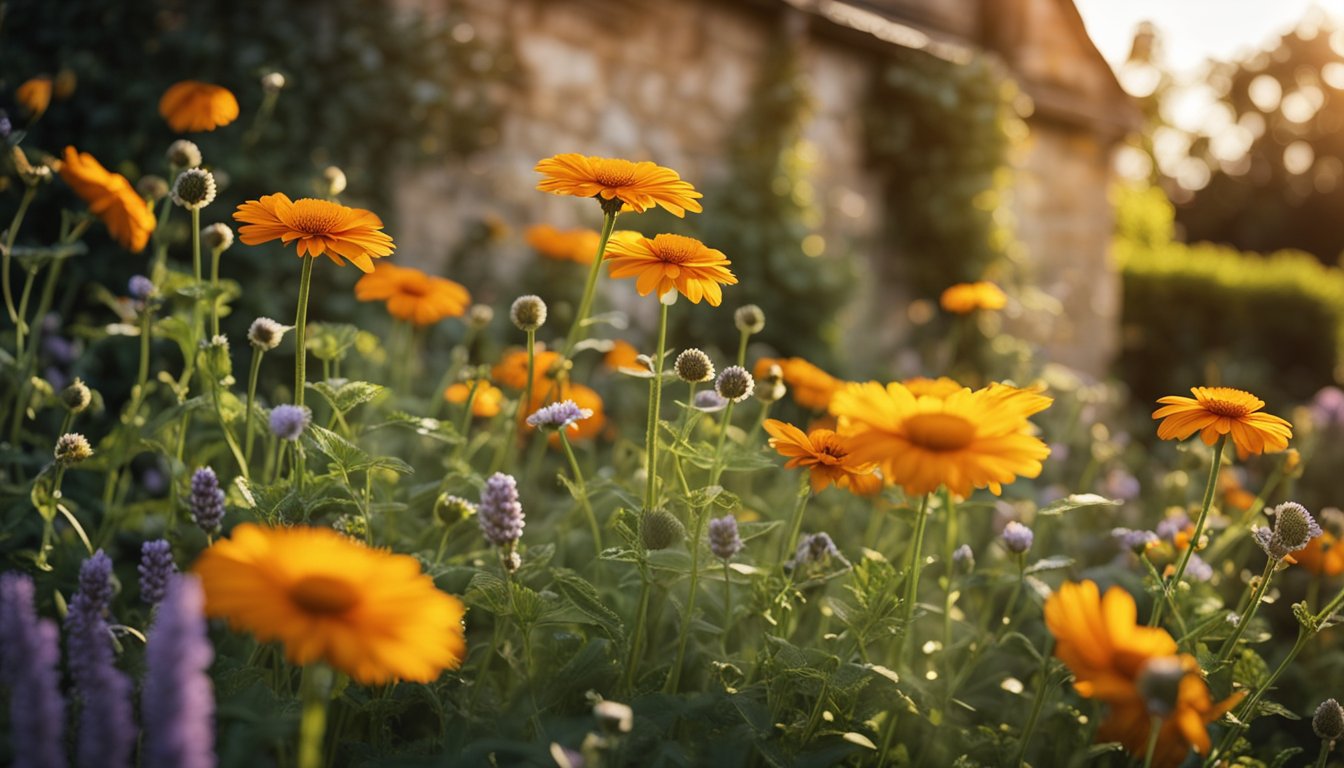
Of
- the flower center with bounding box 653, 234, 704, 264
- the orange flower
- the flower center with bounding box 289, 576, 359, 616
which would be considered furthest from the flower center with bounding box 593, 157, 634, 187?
the orange flower

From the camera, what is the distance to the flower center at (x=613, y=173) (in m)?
1.52

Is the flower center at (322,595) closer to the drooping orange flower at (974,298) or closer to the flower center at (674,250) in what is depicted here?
the flower center at (674,250)

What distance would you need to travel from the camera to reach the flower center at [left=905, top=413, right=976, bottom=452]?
1.20m

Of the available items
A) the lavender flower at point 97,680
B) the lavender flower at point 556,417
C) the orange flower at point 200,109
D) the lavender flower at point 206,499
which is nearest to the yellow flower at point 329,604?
the lavender flower at point 97,680

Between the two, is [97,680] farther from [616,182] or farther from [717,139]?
[717,139]

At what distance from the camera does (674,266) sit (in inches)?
59.9

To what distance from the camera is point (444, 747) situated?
130 centimetres

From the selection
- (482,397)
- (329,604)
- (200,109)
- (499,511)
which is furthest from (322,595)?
(200,109)

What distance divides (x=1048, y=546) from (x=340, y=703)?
223cm

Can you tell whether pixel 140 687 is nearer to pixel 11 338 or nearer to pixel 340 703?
pixel 340 703

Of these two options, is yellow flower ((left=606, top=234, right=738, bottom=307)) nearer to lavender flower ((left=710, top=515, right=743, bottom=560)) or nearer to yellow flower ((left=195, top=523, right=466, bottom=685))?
lavender flower ((left=710, top=515, right=743, bottom=560))

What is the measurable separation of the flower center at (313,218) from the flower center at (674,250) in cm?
46

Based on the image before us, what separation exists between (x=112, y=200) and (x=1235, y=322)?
9921mm

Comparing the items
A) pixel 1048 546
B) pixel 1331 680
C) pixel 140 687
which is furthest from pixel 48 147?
pixel 1331 680
